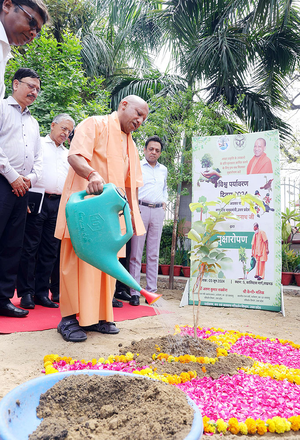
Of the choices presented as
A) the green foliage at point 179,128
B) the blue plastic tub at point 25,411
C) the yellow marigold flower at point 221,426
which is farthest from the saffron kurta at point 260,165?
the blue plastic tub at point 25,411

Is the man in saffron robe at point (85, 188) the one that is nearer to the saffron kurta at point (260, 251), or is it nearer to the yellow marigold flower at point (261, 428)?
the yellow marigold flower at point (261, 428)

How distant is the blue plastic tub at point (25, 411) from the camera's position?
2.97ft

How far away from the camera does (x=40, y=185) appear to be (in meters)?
3.22

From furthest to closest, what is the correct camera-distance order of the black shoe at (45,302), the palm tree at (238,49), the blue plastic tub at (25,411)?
the palm tree at (238,49) < the black shoe at (45,302) < the blue plastic tub at (25,411)

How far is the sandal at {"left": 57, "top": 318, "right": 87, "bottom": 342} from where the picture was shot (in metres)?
2.27

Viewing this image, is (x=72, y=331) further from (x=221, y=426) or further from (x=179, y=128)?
(x=179, y=128)

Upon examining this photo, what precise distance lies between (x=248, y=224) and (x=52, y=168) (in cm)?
213

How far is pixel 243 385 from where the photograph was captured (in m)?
1.66

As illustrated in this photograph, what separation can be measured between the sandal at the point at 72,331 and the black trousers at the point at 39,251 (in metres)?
0.91

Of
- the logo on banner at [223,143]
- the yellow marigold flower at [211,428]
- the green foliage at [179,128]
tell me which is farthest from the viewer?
the green foliage at [179,128]

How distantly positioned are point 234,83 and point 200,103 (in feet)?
8.07

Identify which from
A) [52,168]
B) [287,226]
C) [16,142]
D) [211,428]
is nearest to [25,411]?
[211,428]

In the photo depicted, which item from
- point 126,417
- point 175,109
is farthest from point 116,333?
point 175,109

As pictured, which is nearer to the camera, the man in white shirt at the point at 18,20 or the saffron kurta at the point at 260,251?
the man in white shirt at the point at 18,20
